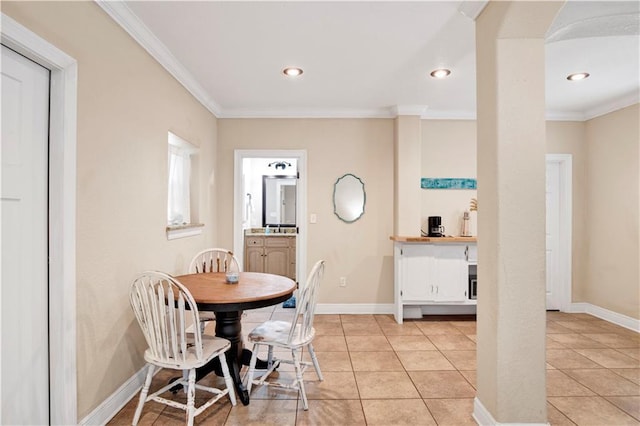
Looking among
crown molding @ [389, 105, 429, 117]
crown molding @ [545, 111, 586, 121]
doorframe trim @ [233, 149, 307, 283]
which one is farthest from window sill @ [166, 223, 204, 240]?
crown molding @ [545, 111, 586, 121]

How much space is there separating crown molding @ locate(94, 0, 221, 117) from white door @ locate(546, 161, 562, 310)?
4.38 m

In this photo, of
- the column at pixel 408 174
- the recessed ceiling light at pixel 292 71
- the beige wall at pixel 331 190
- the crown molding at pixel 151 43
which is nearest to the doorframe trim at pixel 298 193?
the beige wall at pixel 331 190

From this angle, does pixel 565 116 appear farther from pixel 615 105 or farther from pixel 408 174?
pixel 408 174

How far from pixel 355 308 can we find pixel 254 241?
219cm

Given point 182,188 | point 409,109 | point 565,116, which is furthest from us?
point 565,116

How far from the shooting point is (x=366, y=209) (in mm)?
4430

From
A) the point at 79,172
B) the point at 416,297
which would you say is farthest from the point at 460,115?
the point at 79,172

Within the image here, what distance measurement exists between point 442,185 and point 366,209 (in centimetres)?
102

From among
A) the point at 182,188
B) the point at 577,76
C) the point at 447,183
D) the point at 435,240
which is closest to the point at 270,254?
the point at 182,188

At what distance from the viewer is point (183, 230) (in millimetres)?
3324

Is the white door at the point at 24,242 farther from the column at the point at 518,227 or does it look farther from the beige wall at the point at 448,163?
the beige wall at the point at 448,163

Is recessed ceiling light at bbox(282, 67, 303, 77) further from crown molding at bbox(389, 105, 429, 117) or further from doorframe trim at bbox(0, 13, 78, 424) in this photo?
doorframe trim at bbox(0, 13, 78, 424)

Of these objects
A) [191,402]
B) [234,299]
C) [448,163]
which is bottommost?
[191,402]

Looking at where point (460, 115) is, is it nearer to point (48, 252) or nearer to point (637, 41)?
point (637, 41)
